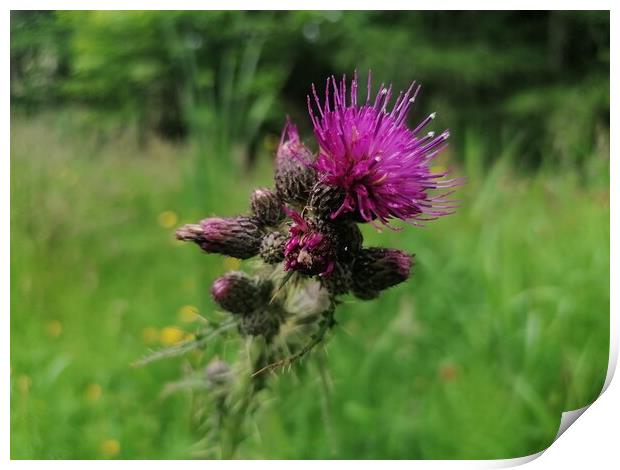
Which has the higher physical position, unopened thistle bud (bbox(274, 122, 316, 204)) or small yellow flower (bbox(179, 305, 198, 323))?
unopened thistle bud (bbox(274, 122, 316, 204))

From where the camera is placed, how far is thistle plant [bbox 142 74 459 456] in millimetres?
901

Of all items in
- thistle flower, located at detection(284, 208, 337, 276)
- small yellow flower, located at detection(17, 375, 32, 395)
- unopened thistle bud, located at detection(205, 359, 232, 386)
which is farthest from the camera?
small yellow flower, located at detection(17, 375, 32, 395)

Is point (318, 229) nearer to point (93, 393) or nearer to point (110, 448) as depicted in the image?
point (110, 448)

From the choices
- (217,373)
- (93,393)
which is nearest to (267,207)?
(217,373)

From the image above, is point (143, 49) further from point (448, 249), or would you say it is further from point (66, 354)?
point (448, 249)

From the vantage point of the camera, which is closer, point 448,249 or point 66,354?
point 66,354

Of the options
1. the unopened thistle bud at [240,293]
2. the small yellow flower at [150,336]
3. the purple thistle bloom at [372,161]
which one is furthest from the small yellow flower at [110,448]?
the purple thistle bloom at [372,161]

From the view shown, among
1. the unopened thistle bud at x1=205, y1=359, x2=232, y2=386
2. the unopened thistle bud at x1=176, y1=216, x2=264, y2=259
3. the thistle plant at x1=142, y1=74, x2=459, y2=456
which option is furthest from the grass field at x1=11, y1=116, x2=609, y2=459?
the unopened thistle bud at x1=176, y1=216, x2=264, y2=259

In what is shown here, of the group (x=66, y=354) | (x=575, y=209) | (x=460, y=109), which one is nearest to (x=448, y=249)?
(x=575, y=209)

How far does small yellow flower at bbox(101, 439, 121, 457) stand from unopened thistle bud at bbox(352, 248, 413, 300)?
97cm

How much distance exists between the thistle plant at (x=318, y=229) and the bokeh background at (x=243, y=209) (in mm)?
505

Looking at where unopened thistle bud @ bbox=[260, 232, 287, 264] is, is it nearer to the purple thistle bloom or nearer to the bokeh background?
the purple thistle bloom

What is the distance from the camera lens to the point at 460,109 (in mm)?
2496
